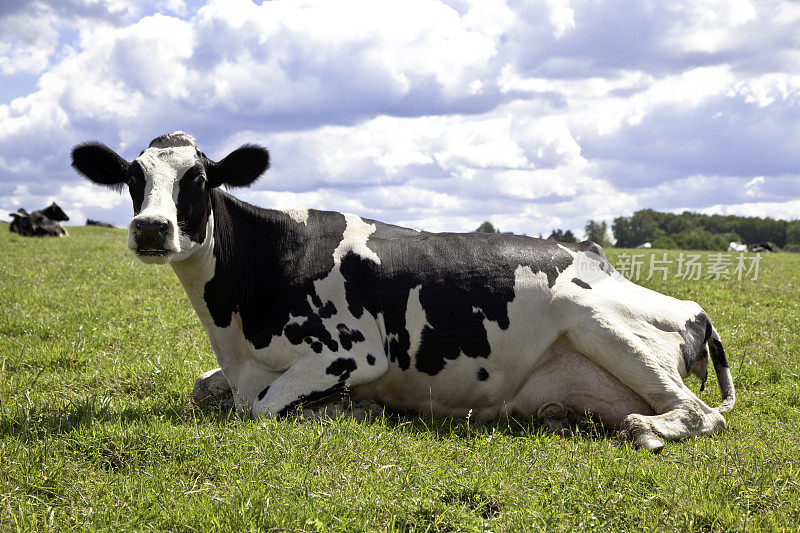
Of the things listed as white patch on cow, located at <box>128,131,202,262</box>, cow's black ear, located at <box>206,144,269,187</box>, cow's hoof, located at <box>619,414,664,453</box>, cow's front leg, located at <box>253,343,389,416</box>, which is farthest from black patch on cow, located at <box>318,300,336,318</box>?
cow's hoof, located at <box>619,414,664,453</box>

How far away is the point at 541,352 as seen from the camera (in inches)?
289

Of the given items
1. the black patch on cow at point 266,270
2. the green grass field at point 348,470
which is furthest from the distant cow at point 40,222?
the black patch on cow at point 266,270

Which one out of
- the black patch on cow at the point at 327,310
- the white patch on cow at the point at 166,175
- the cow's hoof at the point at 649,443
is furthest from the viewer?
the black patch on cow at the point at 327,310

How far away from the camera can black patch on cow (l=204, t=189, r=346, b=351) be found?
7.32 m

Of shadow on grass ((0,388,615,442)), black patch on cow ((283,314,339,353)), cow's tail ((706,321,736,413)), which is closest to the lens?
shadow on grass ((0,388,615,442))

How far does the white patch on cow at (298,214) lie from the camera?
8023 millimetres

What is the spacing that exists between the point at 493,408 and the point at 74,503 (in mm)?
4237

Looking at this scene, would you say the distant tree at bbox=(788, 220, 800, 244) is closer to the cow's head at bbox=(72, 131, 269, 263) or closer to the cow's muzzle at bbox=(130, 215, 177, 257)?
the cow's head at bbox=(72, 131, 269, 263)

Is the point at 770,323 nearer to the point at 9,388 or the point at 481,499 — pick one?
the point at 481,499

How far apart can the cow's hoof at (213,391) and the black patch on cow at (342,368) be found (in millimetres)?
1378


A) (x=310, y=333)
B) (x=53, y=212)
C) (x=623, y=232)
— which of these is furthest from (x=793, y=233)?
(x=310, y=333)

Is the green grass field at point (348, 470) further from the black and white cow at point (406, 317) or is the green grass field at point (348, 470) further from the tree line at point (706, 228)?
the tree line at point (706, 228)

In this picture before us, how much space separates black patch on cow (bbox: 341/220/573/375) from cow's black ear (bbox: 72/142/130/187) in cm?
263

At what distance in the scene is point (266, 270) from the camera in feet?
24.9
